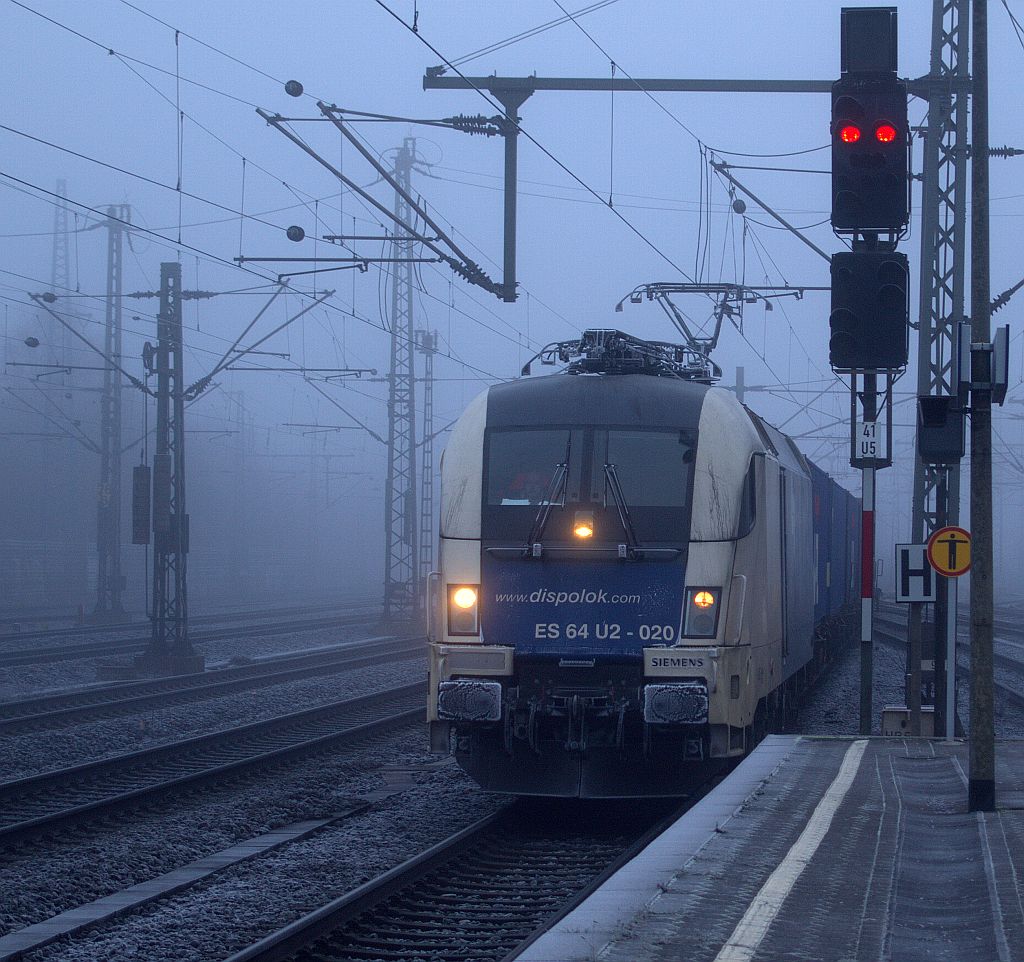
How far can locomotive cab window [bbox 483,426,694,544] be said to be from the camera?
9789mm

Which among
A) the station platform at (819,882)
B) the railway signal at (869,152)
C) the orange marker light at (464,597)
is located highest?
the railway signal at (869,152)

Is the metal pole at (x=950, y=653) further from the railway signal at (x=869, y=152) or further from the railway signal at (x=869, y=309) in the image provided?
the railway signal at (x=869, y=152)

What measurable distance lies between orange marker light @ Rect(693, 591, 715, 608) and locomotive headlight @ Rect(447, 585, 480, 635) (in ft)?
4.87

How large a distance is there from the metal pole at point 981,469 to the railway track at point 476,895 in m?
2.07

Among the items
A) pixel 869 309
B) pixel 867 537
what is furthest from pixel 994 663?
pixel 869 309

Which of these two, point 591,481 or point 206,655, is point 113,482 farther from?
point 591,481

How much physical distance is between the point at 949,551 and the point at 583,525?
2821 mm

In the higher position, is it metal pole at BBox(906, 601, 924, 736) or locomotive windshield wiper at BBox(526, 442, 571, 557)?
locomotive windshield wiper at BBox(526, 442, 571, 557)

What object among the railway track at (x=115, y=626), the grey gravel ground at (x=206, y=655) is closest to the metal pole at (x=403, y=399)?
the grey gravel ground at (x=206, y=655)

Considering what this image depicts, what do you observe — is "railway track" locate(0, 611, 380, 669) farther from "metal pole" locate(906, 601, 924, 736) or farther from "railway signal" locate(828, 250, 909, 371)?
"railway signal" locate(828, 250, 909, 371)

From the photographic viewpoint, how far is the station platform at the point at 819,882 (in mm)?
4812

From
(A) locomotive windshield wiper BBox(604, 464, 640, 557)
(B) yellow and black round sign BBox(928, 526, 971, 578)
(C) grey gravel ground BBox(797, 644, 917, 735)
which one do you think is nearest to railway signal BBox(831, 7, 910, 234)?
(B) yellow and black round sign BBox(928, 526, 971, 578)

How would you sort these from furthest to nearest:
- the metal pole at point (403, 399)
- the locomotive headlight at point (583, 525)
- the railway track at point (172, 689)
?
the metal pole at point (403, 399) → the railway track at point (172, 689) → the locomotive headlight at point (583, 525)

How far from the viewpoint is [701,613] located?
9500mm
